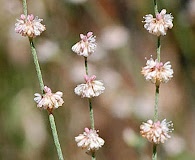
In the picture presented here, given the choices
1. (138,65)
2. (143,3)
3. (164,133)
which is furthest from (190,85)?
(164,133)

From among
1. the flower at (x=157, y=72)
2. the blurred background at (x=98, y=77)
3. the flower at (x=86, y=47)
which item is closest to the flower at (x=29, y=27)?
the flower at (x=86, y=47)

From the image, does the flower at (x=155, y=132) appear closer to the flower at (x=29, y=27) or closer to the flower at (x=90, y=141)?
the flower at (x=90, y=141)

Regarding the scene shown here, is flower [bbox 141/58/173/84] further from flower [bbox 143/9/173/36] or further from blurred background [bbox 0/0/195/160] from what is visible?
blurred background [bbox 0/0/195/160]

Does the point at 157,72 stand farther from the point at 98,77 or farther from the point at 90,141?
the point at 98,77

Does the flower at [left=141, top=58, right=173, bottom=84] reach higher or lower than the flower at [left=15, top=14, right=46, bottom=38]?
lower

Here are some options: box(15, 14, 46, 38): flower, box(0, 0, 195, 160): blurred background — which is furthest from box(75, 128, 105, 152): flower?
box(0, 0, 195, 160): blurred background

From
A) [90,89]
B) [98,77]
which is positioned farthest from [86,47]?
[98,77]
